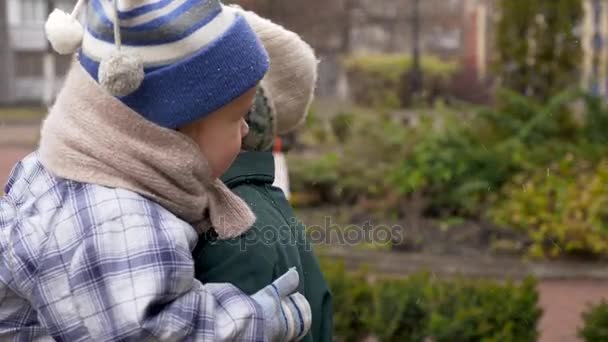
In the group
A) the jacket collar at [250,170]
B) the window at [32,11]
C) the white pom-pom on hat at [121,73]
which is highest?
the white pom-pom on hat at [121,73]

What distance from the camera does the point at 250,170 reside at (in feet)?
7.04

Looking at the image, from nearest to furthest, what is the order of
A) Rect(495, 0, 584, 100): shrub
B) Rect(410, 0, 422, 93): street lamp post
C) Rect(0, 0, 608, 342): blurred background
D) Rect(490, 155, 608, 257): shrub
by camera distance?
Rect(0, 0, 608, 342): blurred background, Rect(490, 155, 608, 257): shrub, Rect(495, 0, 584, 100): shrub, Rect(410, 0, 422, 93): street lamp post

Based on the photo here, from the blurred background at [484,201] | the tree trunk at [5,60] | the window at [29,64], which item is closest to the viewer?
the blurred background at [484,201]

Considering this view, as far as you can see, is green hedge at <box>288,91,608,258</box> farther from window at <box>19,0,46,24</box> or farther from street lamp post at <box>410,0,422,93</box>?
window at <box>19,0,46,24</box>

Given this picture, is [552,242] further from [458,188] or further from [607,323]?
[607,323]

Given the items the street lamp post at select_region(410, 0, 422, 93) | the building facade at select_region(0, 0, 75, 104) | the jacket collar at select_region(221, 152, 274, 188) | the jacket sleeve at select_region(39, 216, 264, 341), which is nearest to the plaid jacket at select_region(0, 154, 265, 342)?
the jacket sleeve at select_region(39, 216, 264, 341)

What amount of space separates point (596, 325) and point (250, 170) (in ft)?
8.46

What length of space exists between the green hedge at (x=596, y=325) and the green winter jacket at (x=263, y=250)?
2.39 metres

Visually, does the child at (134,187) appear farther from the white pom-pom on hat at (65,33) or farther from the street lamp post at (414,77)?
the street lamp post at (414,77)

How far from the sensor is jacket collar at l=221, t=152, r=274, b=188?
6.92 ft

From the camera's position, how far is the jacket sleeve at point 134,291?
62.0 inches

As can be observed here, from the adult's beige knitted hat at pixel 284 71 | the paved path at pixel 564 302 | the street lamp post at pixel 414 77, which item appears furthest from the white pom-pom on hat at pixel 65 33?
the street lamp post at pixel 414 77

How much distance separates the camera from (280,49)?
232 cm

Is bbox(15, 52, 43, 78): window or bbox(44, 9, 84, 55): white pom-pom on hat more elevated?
bbox(44, 9, 84, 55): white pom-pom on hat
